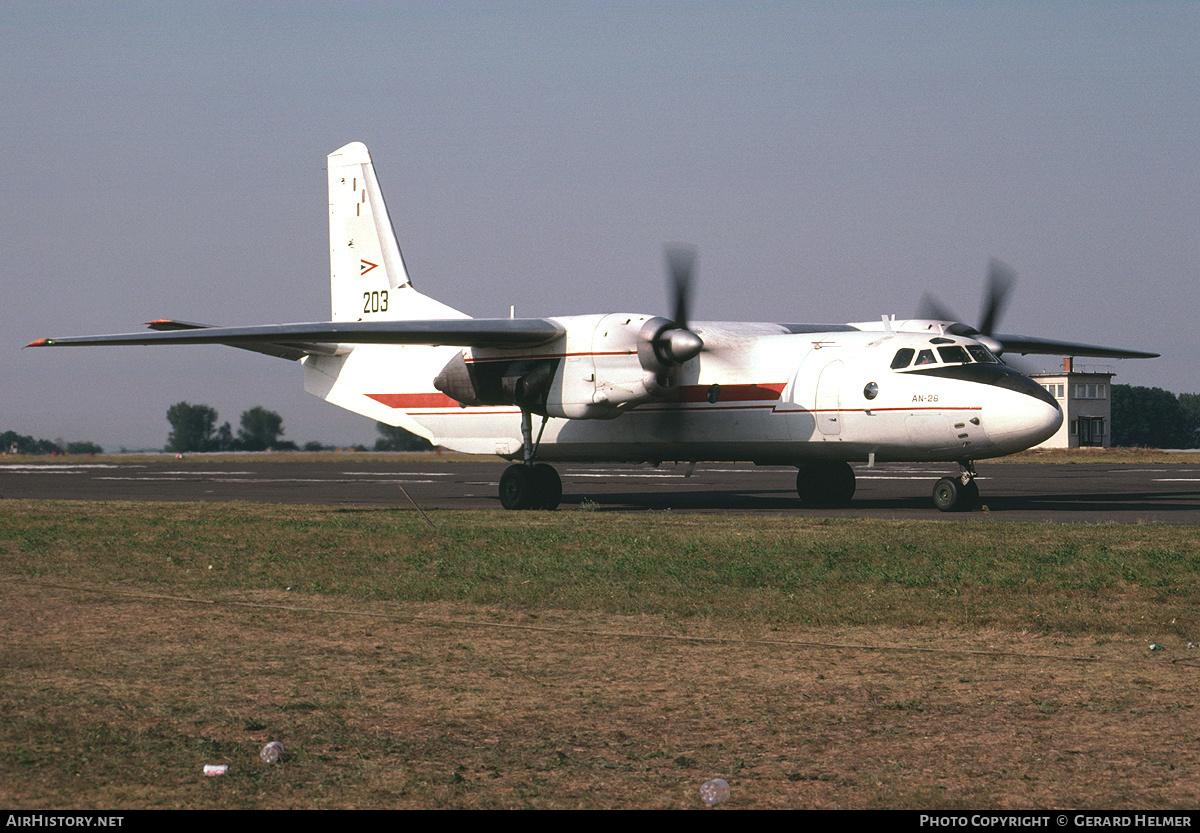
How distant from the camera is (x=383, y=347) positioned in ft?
96.9

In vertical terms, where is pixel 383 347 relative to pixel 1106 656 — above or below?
above

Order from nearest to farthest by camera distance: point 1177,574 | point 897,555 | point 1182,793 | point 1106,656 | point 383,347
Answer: point 1182,793
point 1106,656
point 1177,574
point 897,555
point 383,347

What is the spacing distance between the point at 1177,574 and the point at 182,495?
24730 mm

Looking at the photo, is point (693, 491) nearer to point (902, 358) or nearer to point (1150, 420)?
point (902, 358)

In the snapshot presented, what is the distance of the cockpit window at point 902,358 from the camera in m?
22.8

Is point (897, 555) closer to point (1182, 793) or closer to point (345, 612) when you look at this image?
point (345, 612)

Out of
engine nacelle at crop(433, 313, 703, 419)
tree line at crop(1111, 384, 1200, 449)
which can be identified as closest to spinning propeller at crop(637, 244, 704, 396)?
engine nacelle at crop(433, 313, 703, 419)

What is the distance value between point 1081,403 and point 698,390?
8251cm

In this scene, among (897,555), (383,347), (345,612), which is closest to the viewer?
(345,612)

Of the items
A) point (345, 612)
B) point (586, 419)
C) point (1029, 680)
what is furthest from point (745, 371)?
point (1029, 680)

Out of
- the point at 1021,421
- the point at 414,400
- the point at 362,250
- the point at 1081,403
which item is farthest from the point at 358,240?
the point at 1081,403

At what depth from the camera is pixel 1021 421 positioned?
21.2m

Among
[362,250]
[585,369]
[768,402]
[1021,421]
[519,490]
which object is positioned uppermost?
[362,250]

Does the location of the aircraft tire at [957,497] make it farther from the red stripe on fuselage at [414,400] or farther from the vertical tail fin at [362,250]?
the vertical tail fin at [362,250]
